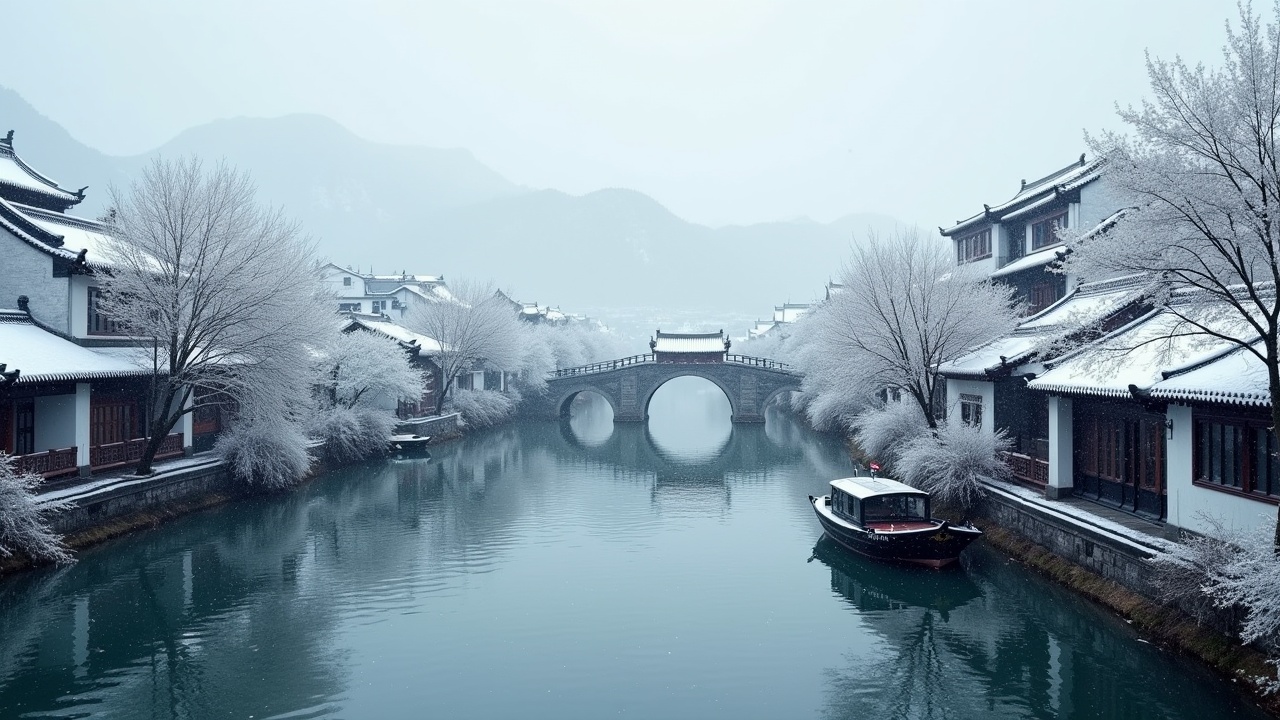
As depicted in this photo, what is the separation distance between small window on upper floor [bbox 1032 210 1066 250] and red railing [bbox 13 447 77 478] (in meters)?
32.9

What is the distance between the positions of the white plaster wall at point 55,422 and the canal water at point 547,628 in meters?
3.70

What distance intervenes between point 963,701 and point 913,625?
3954mm

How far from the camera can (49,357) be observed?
23.3 m

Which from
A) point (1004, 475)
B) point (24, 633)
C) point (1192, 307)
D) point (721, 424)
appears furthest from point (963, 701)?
point (721, 424)

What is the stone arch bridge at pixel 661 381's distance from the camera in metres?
61.1

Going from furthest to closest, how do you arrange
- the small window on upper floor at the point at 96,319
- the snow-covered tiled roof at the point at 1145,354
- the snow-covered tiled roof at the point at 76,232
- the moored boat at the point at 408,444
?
1. the moored boat at the point at 408,444
2. the small window on upper floor at the point at 96,319
3. the snow-covered tiled roof at the point at 76,232
4. the snow-covered tiled roof at the point at 1145,354

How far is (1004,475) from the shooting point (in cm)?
2442

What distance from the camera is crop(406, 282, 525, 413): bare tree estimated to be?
52531mm

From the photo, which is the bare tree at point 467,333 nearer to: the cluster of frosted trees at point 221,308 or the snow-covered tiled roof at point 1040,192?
the cluster of frosted trees at point 221,308

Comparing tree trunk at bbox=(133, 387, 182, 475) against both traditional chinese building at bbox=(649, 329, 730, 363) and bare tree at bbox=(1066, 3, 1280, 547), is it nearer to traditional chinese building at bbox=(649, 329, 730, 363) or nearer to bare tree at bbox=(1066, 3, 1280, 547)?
bare tree at bbox=(1066, 3, 1280, 547)

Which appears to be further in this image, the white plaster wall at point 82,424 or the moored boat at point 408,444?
the moored boat at point 408,444

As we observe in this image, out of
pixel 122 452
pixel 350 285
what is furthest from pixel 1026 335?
pixel 350 285

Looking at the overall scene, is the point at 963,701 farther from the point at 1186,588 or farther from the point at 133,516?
the point at 133,516

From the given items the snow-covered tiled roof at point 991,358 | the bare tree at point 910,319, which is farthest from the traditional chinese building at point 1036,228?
the snow-covered tiled roof at point 991,358
